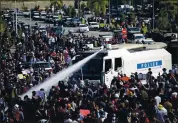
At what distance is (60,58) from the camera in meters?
21.0

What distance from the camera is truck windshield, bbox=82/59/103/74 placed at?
604 inches

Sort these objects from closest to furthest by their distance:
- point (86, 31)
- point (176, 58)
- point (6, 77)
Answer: point (6, 77), point (176, 58), point (86, 31)

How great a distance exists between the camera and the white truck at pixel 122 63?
1526 centimetres

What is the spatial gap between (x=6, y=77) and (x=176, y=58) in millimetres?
5553

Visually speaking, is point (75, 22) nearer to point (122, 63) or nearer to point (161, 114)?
point (122, 63)

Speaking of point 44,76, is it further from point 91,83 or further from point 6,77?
point 91,83

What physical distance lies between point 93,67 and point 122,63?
1.01m

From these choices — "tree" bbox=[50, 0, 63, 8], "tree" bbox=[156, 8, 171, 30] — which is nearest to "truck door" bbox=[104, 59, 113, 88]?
"tree" bbox=[156, 8, 171, 30]

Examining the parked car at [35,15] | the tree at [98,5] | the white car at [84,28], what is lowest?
the white car at [84,28]

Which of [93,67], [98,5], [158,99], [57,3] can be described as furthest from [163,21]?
[158,99]

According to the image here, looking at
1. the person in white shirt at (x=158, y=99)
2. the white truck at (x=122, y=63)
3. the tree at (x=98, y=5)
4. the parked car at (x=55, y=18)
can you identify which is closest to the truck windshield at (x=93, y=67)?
the white truck at (x=122, y=63)

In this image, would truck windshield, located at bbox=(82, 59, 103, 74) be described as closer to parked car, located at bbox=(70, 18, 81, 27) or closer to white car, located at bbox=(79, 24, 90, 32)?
white car, located at bbox=(79, 24, 90, 32)

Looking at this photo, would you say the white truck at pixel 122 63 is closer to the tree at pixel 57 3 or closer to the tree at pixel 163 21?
the tree at pixel 163 21

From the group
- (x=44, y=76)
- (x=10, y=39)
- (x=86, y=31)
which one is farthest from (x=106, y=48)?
(x=86, y=31)
